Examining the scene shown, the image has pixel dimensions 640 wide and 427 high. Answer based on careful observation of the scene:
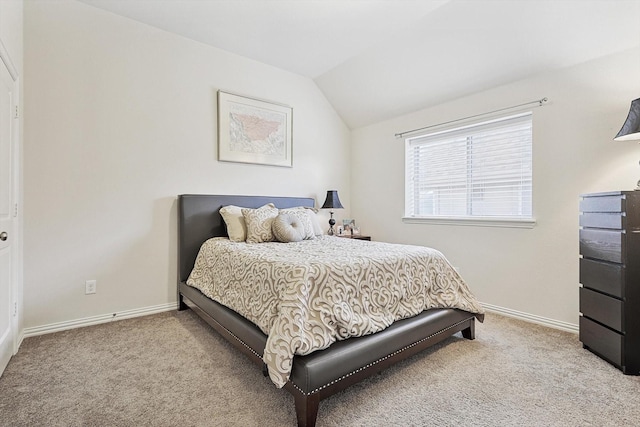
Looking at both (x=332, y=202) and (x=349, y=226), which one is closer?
(x=332, y=202)

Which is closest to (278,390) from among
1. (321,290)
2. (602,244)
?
(321,290)

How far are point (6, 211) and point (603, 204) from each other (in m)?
3.86

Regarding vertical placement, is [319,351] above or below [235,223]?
below

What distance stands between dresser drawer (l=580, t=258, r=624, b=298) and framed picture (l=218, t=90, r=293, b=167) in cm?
303

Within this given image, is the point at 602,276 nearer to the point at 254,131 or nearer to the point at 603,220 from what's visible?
the point at 603,220

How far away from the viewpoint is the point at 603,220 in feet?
6.77

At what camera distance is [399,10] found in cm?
270

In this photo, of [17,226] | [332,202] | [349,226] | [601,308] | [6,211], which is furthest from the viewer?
[349,226]

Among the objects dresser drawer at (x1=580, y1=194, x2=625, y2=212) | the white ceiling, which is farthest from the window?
dresser drawer at (x1=580, y1=194, x2=625, y2=212)

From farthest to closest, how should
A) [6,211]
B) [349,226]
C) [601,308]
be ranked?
[349,226] → [601,308] → [6,211]

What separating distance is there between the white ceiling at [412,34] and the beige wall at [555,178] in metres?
0.16

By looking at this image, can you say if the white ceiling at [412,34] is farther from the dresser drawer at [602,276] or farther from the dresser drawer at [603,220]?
the dresser drawer at [602,276]

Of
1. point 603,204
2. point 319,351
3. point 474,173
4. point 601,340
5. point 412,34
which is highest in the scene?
point 412,34

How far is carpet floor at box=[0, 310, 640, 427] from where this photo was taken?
4.87 ft
